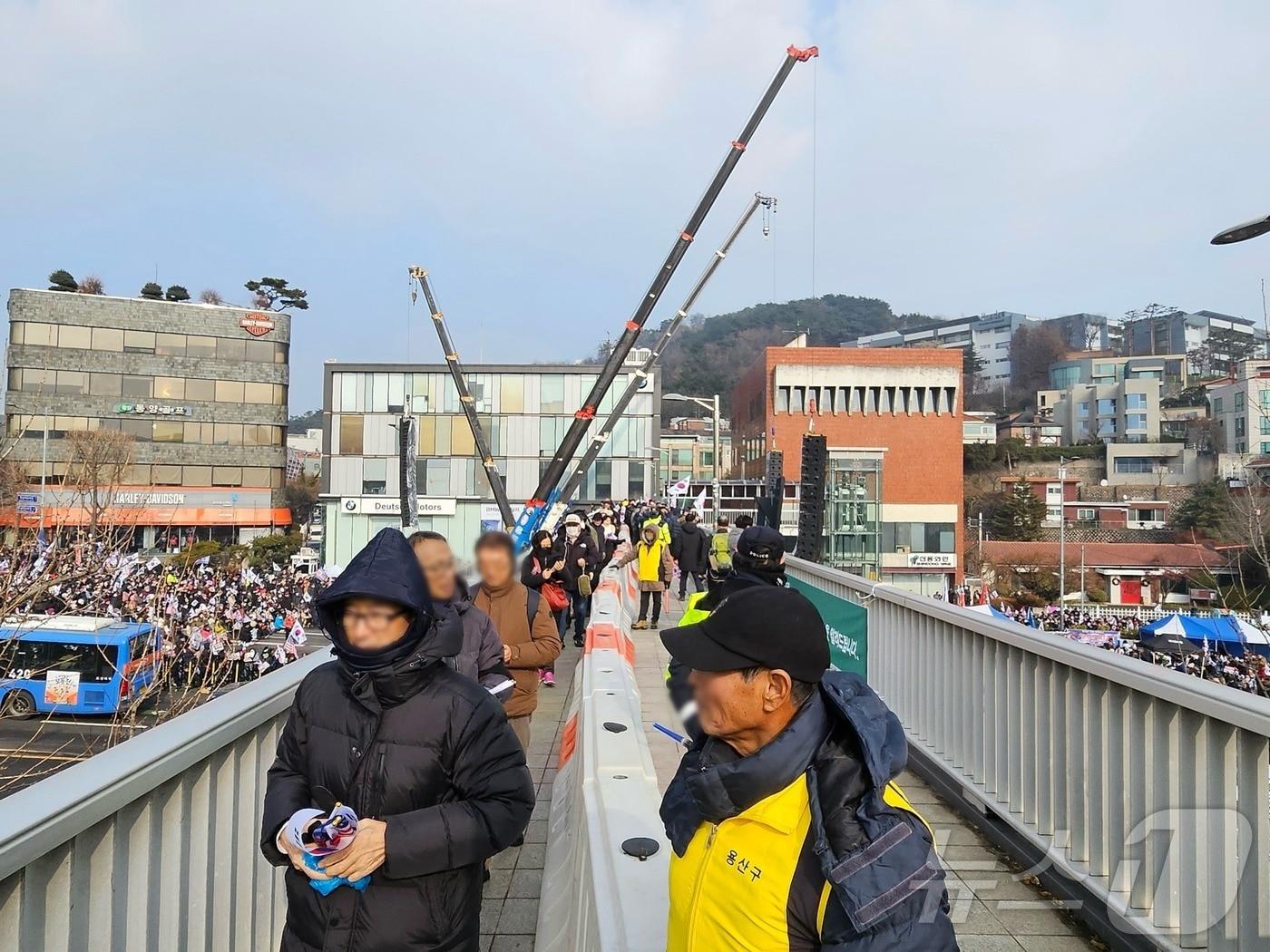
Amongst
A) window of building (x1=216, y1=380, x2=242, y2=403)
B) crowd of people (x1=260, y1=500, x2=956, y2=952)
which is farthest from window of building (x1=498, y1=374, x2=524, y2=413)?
crowd of people (x1=260, y1=500, x2=956, y2=952)

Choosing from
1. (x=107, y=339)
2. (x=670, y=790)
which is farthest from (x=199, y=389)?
(x=670, y=790)

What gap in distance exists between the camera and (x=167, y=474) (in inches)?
2562

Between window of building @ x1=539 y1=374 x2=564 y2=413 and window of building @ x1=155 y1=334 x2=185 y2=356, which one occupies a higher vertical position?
window of building @ x1=155 y1=334 x2=185 y2=356

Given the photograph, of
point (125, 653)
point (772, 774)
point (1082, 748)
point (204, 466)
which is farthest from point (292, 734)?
point (204, 466)

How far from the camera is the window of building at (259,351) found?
67688 mm

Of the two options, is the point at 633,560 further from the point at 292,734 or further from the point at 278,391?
the point at 278,391

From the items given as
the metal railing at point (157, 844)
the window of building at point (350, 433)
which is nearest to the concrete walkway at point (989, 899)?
the metal railing at point (157, 844)

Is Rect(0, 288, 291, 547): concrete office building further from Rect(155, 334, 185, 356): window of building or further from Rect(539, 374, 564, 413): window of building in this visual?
Rect(539, 374, 564, 413): window of building

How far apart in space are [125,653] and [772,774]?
66.3 feet

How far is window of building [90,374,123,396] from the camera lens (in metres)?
64.6

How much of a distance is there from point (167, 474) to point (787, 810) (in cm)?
7203

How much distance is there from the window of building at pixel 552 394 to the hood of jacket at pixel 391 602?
5558cm

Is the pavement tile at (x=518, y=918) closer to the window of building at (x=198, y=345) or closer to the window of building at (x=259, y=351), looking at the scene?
the window of building at (x=259, y=351)

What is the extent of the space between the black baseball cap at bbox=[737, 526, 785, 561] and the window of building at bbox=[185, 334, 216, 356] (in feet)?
229
